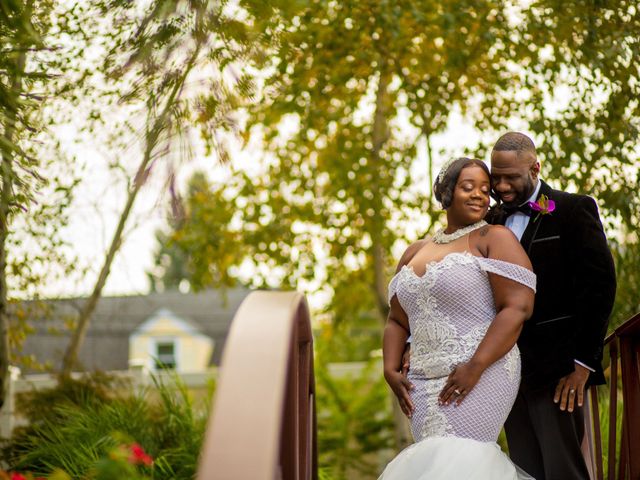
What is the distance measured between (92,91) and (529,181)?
14.7ft

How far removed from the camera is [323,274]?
12.7 meters

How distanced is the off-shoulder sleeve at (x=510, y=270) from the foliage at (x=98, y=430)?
9.47 feet

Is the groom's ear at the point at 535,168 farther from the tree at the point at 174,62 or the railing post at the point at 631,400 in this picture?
the tree at the point at 174,62

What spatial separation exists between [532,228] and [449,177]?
1.58ft

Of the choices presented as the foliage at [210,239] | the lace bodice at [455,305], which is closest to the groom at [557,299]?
the lace bodice at [455,305]

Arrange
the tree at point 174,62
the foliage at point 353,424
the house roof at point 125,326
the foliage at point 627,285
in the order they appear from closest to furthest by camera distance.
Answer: the tree at point 174,62, the foliage at point 627,285, the foliage at point 353,424, the house roof at point 125,326

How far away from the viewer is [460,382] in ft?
11.5

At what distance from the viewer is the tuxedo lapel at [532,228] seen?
153 inches

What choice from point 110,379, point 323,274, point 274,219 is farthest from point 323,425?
point 110,379

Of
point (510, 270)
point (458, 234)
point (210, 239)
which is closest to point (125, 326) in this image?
point (210, 239)

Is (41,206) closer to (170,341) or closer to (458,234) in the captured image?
(458,234)

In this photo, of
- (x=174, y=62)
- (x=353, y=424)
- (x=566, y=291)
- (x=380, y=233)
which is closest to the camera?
(x=566, y=291)

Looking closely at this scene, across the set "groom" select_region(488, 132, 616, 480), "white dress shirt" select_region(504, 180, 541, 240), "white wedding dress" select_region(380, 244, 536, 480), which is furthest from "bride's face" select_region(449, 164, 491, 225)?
"white dress shirt" select_region(504, 180, 541, 240)

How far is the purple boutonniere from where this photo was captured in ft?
12.5
